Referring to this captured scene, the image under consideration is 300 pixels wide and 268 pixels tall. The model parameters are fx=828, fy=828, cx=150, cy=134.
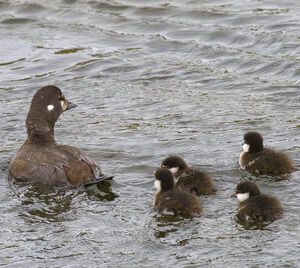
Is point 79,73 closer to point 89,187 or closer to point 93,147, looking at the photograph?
point 93,147

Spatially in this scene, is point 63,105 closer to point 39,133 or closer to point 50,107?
point 50,107

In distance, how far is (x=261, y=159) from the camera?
8.62 m

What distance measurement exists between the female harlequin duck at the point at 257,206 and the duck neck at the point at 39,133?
2.51 m

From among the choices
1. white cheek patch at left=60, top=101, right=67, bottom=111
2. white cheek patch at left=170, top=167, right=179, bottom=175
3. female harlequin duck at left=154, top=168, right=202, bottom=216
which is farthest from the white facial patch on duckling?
female harlequin duck at left=154, top=168, right=202, bottom=216

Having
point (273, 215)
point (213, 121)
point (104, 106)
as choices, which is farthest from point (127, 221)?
point (104, 106)

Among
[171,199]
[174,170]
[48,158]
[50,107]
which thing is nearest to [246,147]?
[174,170]

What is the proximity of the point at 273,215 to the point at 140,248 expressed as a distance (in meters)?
1.24

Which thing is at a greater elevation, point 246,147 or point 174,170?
point 246,147

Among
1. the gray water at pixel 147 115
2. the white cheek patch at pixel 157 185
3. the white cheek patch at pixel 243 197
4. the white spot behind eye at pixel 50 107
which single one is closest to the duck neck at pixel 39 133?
the white spot behind eye at pixel 50 107

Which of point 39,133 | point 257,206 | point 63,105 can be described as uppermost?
point 63,105

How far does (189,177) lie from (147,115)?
8.87ft

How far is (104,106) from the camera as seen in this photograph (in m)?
11.3

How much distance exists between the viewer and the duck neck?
899cm

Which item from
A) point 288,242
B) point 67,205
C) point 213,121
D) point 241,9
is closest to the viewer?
point 288,242
